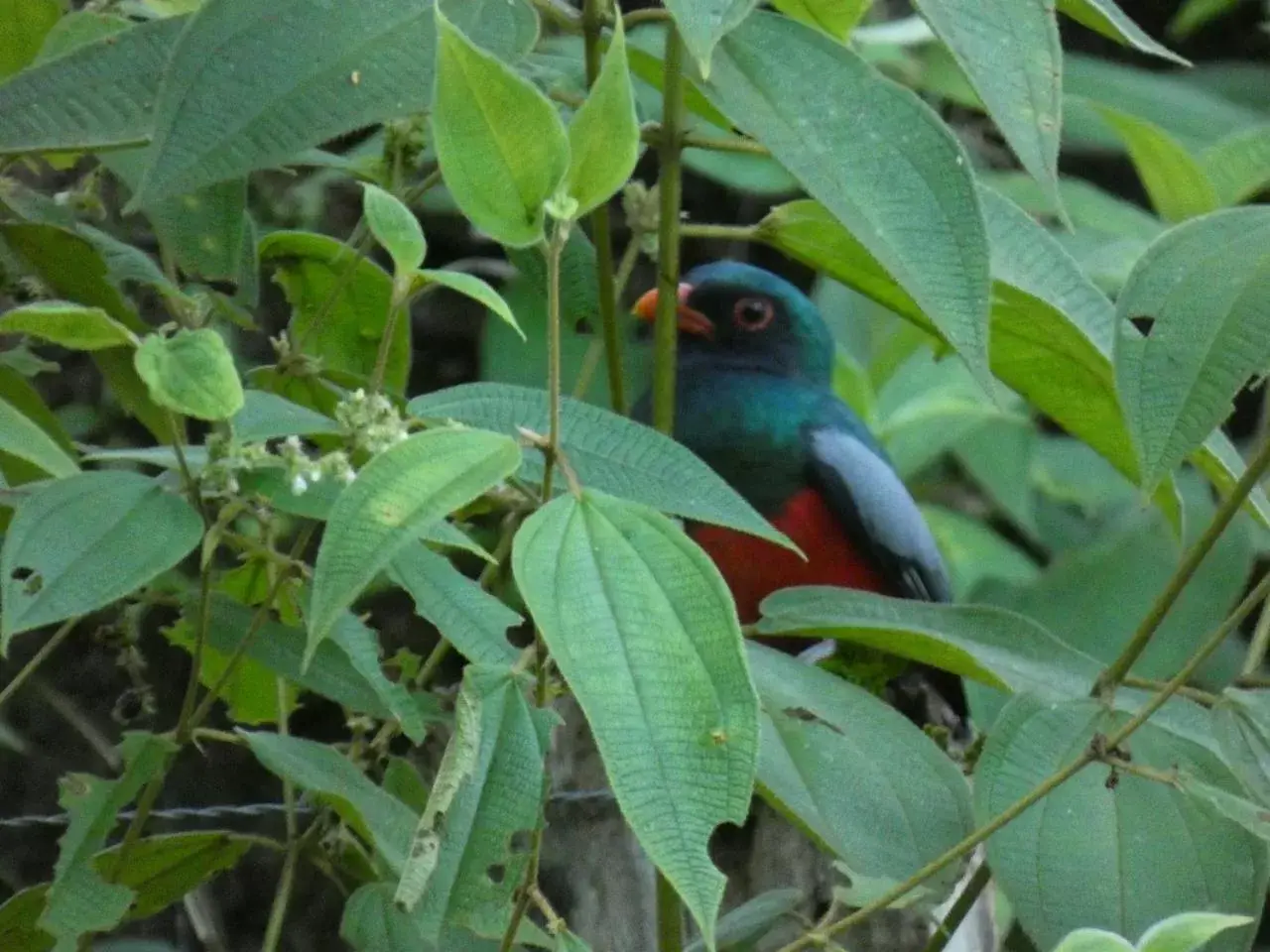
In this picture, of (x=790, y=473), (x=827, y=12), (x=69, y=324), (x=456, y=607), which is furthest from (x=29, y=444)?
(x=790, y=473)

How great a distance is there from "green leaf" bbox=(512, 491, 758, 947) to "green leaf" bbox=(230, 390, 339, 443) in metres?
0.13

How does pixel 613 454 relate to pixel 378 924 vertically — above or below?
above

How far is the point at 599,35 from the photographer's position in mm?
779

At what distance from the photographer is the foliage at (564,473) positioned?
54 cm

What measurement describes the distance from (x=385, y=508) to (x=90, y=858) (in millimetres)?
322

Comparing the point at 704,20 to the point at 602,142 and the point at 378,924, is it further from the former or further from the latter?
the point at 378,924

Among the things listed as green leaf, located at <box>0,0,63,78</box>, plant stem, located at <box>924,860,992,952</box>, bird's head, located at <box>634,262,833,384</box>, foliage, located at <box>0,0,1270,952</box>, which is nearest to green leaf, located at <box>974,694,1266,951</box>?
foliage, located at <box>0,0,1270,952</box>

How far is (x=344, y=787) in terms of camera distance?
0.72 m

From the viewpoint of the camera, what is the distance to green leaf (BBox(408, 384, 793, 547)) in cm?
64

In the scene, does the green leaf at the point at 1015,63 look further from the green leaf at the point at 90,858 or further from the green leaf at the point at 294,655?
the green leaf at the point at 90,858

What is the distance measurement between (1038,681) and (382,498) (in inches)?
14.1

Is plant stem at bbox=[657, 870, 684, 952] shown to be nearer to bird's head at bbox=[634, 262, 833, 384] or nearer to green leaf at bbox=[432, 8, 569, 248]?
green leaf at bbox=[432, 8, 569, 248]

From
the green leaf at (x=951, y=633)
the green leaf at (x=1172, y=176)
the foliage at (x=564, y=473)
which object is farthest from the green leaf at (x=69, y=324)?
the green leaf at (x=1172, y=176)

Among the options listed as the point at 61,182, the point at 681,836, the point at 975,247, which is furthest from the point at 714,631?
the point at 61,182
